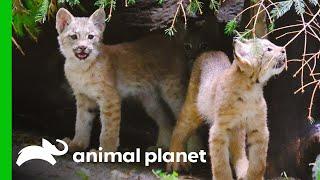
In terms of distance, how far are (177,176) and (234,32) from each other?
913 mm

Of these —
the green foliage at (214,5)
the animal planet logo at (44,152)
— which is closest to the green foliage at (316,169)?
the green foliage at (214,5)

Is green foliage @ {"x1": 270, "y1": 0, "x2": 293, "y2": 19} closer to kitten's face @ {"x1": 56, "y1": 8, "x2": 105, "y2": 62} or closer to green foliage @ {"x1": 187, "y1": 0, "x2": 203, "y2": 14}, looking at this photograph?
green foliage @ {"x1": 187, "y1": 0, "x2": 203, "y2": 14}

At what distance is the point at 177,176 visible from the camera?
15.0ft

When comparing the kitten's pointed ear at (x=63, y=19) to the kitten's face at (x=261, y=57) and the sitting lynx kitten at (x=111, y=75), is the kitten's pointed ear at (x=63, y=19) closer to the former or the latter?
the sitting lynx kitten at (x=111, y=75)

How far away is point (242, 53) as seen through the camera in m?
4.34

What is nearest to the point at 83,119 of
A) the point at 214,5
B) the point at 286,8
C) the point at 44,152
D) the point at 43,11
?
the point at 44,152

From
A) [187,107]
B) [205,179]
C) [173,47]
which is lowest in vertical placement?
[205,179]

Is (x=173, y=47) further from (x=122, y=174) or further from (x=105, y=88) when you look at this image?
(x=122, y=174)

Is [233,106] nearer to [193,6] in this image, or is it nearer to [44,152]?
[193,6]

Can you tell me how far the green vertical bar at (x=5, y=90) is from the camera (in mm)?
4609

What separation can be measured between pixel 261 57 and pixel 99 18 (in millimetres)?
960

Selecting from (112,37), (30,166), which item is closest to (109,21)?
(112,37)

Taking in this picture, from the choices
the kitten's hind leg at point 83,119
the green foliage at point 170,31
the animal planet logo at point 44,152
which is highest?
the green foliage at point 170,31

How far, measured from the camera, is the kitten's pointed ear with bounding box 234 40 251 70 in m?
4.33
